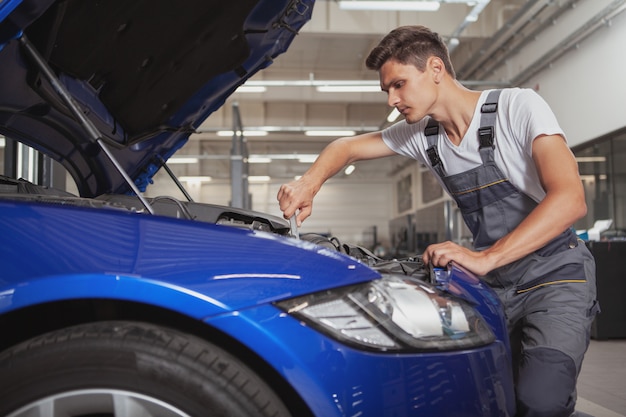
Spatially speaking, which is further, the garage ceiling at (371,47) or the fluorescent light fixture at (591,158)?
the garage ceiling at (371,47)

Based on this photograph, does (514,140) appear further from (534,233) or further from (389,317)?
(389,317)

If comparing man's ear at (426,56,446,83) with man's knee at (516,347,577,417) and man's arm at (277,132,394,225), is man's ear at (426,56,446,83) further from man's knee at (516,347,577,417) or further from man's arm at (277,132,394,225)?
man's knee at (516,347,577,417)

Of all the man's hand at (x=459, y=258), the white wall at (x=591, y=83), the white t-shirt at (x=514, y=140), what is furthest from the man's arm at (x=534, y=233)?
the white wall at (x=591, y=83)

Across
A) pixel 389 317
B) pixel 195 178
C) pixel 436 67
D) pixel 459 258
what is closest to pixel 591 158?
pixel 436 67

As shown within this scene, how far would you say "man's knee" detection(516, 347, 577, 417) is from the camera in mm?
1299

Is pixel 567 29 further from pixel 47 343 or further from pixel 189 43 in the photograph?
pixel 47 343

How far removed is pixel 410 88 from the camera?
1566 mm

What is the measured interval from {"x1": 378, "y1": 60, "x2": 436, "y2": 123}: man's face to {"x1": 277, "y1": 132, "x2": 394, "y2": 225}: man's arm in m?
0.33

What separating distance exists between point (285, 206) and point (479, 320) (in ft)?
2.56

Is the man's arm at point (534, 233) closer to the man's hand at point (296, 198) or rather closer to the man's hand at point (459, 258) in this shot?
the man's hand at point (459, 258)

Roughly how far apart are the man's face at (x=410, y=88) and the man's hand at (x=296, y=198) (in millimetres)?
372

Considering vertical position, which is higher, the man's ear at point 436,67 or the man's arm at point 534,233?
the man's ear at point 436,67

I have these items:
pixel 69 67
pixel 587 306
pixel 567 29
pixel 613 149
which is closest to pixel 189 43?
pixel 69 67

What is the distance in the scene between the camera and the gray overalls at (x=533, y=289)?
134 cm
